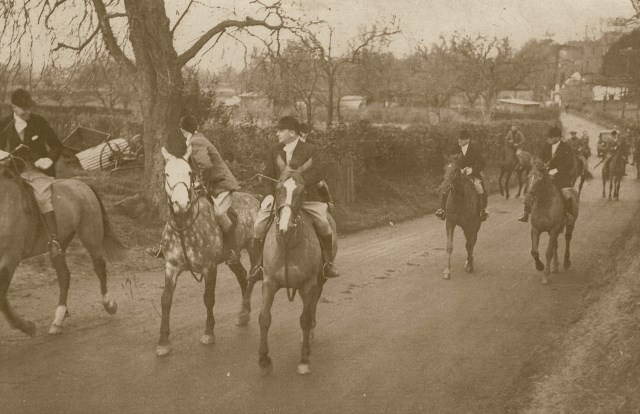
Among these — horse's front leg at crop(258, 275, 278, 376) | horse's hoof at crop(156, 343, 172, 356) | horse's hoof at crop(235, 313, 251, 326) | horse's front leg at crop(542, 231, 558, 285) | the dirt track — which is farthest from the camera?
horse's front leg at crop(542, 231, 558, 285)

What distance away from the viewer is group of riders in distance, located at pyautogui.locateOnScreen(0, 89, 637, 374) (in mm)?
7348

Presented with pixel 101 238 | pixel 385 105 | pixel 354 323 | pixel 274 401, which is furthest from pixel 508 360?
pixel 385 105

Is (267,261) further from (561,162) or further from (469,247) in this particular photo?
(561,162)

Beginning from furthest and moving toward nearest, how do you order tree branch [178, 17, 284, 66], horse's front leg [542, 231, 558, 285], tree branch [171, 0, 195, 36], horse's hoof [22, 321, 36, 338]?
1. tree branch [178, 17, 284, 66]
2. tree branch [171, 0, 195, 36]
3. horse's front leg [542, 231, 558, 285]
4. horse's hoof [22, 321, 36, 338]

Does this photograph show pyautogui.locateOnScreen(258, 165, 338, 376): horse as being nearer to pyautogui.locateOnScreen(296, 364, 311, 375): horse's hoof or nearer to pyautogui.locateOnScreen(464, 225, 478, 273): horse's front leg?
pyautogui.locateOnScreen(296, 364, 311, 375): horse's hoof

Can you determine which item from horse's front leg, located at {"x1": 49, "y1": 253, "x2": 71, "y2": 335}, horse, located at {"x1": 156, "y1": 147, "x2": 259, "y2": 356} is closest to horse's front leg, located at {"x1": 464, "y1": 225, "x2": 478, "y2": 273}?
horse, located at {"x1": 156, "y1": 147, "x2": 259, "y2": 356}

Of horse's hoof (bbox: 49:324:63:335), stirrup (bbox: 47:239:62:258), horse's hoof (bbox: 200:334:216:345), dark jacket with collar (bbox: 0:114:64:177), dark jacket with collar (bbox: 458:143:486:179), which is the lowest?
horse's hoof (bbox: 200:334:216:345)

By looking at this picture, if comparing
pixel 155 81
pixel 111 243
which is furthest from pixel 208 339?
pixel 155 81

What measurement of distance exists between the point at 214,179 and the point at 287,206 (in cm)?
219

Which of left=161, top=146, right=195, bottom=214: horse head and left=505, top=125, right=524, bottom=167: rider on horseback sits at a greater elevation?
left=161, top=146, right=195, bottom=214: horse head

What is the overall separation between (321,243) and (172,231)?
1.68m

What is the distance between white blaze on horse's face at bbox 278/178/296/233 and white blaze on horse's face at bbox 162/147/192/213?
1.18m

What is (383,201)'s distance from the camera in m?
22.0

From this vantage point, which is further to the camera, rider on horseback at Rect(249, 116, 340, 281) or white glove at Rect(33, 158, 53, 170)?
white glove at Rect(33, 158, 53, 170)
